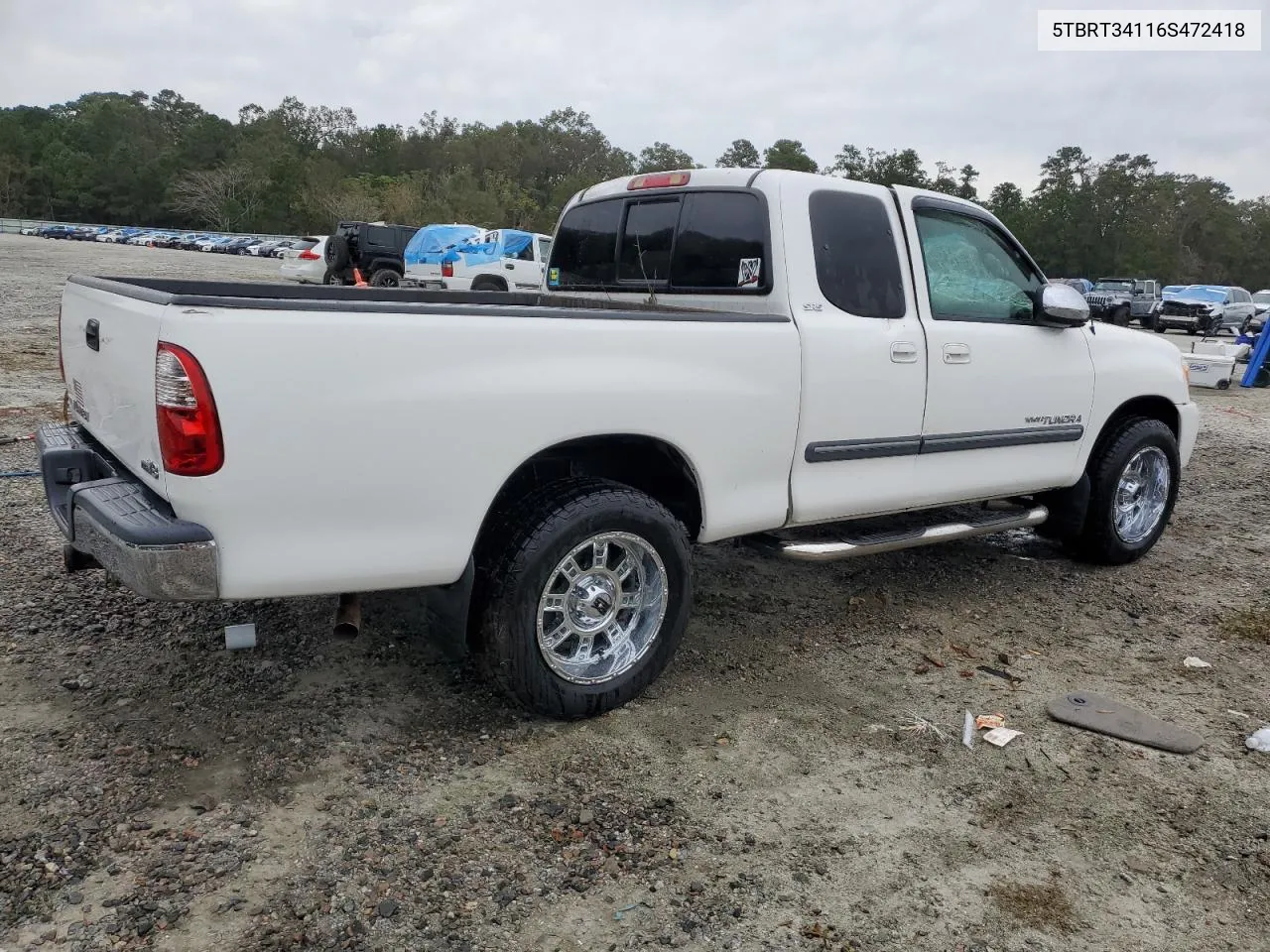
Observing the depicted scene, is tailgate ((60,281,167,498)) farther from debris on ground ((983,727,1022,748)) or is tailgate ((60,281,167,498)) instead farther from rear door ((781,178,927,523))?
debris on ground ((983,727,1022,748))

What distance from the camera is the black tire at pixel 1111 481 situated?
5312mm

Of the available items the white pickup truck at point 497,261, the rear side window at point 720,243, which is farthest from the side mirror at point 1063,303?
the white pickup truck at point 497,261

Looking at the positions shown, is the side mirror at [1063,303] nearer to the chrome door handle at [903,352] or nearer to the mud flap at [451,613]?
the chrome door handle at [903,352]

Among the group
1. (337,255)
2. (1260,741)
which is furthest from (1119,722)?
(337,255)

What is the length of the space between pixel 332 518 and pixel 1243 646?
4087 millimetres

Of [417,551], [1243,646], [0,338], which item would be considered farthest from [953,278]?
[0,338]

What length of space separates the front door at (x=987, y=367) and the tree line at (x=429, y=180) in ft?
168

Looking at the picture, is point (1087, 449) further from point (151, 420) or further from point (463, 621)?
point (151, 420)

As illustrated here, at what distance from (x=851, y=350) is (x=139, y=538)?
265 centimetres

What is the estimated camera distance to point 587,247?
483 centimetres

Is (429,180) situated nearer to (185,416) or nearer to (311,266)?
(311,266)

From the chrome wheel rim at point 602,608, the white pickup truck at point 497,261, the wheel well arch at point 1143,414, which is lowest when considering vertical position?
the chrome wheel rim at point 602,608

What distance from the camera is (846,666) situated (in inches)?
162

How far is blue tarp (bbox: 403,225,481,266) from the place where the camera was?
2158 centimetres
